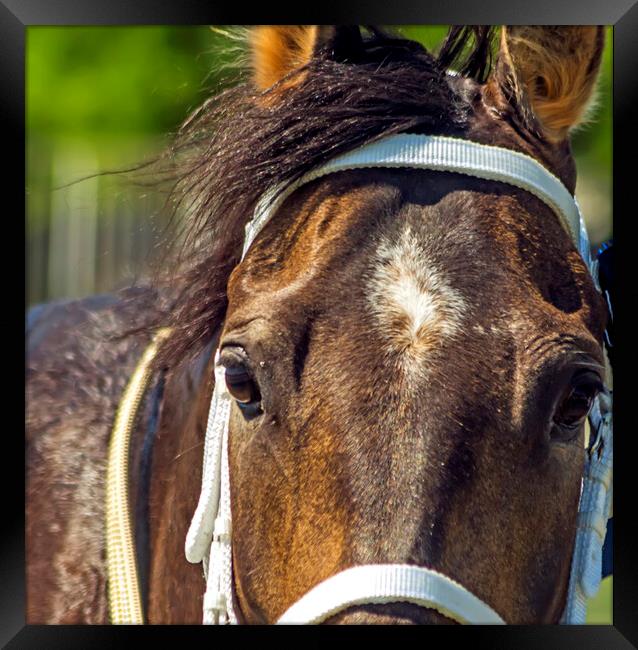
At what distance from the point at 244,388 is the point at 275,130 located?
1.53 ft

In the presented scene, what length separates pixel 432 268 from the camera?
1.47 meters

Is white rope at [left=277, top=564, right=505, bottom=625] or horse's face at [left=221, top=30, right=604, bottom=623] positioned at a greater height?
horse's face at [left=221, top=30, right=604, bottom=623]

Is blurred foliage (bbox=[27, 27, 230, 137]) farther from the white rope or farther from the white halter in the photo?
the white rope

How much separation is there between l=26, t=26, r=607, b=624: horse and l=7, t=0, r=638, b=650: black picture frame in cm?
15

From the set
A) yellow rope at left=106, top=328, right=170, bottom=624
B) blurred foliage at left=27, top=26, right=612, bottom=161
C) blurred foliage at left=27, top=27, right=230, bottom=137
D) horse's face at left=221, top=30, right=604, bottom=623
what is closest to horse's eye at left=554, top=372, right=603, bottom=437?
horse's face at left=221, top=30, right=604, bottom=623

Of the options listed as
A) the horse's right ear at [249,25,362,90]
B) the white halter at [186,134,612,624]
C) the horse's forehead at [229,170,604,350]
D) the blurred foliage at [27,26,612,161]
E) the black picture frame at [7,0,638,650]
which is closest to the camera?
the horse's forehead at [229,170,604,350]

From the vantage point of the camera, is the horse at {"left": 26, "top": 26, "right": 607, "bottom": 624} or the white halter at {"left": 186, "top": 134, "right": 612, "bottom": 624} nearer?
the horse at {"left": 26, "top": 26, "right": 607, "bottom": 624}

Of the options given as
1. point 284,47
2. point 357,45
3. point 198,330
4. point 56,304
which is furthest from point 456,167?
point 56,304

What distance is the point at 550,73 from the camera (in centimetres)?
171

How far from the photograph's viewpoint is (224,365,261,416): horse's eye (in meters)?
1.51

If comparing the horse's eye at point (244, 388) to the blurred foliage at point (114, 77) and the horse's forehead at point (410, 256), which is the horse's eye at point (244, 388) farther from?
the blurred foliage at point (114, 77)

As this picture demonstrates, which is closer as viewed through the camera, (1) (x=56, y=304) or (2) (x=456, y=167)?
(2) (x=456, y=167)
